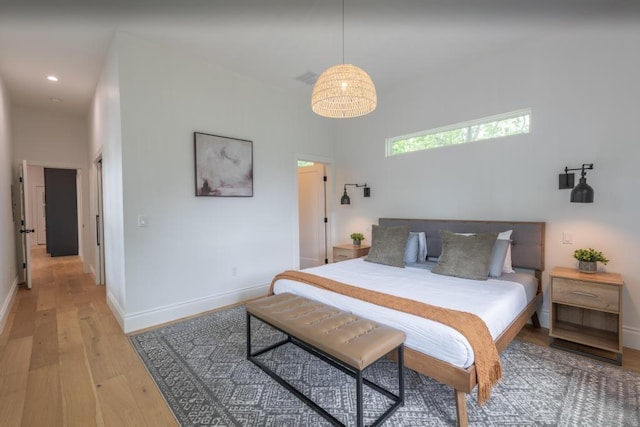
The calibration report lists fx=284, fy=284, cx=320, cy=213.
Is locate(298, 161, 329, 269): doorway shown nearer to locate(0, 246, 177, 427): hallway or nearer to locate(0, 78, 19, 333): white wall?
locate(0, 246, 177, 427): hallway

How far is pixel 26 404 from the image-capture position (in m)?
1.91

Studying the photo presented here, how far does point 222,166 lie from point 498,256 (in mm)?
3342

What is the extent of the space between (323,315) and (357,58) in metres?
3.06

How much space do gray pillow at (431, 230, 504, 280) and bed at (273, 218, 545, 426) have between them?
0.10 metres

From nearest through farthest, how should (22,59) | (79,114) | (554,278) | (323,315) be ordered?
(323,315) → (554,278) → (22,59) → (79,114)

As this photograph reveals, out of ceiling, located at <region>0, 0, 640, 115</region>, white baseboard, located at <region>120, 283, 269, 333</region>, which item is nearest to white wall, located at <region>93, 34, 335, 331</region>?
white baseboard, located at <region>120, 283, 269, 333</region>

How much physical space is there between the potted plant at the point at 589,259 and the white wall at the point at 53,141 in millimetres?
7575

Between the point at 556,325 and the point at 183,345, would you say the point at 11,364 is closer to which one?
the point at 183,345

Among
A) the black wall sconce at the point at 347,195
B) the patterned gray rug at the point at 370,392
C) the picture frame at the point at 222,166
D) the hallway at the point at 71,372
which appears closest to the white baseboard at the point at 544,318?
the patterned gray rug at the point at 370,392

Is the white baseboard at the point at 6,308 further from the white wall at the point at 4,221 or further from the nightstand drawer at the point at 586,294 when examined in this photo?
the nightstand drawer at the point at 586,294

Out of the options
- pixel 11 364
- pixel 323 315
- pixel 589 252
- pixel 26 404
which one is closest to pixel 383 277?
pixel 323 315

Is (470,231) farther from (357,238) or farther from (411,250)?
(357,238)

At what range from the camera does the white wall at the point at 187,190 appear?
9.89 feet

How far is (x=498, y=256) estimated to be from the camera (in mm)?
2881
